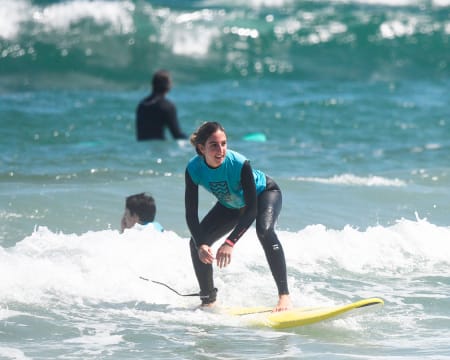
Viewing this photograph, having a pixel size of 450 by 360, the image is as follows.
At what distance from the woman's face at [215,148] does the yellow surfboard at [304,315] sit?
1.06m

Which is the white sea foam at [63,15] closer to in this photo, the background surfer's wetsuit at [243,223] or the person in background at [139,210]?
the person in background at [139,210]

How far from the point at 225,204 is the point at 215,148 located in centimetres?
51

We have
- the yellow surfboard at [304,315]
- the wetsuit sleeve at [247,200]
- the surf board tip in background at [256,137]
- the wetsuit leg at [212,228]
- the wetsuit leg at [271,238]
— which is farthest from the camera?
the surf board tip in background at [256,137]

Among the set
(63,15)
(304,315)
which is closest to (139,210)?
(304,315)

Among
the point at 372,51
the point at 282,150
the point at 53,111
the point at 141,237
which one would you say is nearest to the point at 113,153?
the point at 282,150

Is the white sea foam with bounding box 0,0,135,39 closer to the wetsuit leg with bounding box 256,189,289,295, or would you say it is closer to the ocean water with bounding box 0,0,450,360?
the ocean water with bounding box 0,0,450,360

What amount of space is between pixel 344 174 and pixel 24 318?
6404 mm

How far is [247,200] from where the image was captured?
6.59 metres

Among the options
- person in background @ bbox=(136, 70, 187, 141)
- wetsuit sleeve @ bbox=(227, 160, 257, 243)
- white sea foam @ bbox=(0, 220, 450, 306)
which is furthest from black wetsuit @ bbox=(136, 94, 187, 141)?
Answer: wetsuit sleeve @ bbox=(227, 160, 257, 243)

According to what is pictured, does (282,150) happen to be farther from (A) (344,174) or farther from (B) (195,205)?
(B) (195,205)

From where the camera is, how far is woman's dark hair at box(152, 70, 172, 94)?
12.8 m

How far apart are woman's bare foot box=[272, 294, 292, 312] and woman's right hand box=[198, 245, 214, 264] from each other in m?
0.58

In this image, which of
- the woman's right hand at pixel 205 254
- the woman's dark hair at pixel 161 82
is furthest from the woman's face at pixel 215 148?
the woman's dark hair at pixel 161 82

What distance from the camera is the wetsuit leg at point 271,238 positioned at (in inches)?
263
